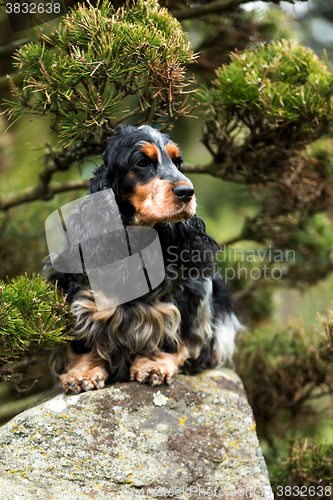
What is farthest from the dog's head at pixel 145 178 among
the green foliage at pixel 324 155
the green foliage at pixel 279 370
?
the green foliage at pixel 279 370

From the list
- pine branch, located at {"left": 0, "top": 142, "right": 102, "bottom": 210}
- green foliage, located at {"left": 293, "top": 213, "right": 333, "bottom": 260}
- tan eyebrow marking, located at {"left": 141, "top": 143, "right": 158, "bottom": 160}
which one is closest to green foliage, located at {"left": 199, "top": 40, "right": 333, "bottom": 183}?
tan eyebrow marking, located at {"left": 141, "top": 143, "right": 158, "bottom": 160}

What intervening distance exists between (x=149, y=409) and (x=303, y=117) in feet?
7.23

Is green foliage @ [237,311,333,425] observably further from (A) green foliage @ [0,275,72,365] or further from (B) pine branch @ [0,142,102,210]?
(A) green foliage @ [0,275,72,365]

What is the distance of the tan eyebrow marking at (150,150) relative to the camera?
2.79 meters

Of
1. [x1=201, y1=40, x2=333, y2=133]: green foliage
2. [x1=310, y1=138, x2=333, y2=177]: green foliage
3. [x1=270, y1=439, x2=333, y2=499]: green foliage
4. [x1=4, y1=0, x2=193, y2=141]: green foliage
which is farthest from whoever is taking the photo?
[x1=310, y1=138, x2=333, y2=177]: green foliage

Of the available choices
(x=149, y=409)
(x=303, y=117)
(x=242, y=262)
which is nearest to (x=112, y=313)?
(x=149, y=409)

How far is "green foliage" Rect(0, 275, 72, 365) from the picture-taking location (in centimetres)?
253

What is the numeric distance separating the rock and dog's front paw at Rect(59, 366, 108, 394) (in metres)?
0.09

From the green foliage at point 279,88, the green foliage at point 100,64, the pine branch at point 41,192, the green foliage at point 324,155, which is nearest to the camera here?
the green foliage at point 100,64

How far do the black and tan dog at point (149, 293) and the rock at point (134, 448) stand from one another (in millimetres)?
210

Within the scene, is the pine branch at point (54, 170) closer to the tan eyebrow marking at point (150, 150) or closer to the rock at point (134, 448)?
the tan eyebrow marking at point (150, 150)

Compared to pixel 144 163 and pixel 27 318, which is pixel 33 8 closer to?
pixel 144 163

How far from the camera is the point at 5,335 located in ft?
8.50

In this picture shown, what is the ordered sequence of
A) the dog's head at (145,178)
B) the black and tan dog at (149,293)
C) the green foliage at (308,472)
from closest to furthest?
the dog's head at (145,178) → the black and tan dog at (149,293) → the green foliage at (308,472)
